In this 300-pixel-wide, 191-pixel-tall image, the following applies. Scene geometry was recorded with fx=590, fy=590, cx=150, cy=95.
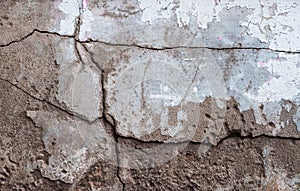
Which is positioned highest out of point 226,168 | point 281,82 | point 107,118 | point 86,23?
point 86,23

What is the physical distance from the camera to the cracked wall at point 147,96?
81.3 inches

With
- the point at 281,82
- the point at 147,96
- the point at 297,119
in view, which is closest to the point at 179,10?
the point at 147,96

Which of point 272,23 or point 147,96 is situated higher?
point 272,23

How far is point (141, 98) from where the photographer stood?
2096 mm

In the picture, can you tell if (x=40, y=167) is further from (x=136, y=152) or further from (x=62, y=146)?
(x=136, y=152)

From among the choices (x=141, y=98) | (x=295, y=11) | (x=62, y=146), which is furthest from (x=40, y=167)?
(x=295, y=11)

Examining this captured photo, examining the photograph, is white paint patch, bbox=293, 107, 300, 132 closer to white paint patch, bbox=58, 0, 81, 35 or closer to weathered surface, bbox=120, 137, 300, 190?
weathered surface, bbox=120, 137, 300, 190

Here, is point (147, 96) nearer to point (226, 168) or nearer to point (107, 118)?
point (107, 118)

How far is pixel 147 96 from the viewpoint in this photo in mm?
2098

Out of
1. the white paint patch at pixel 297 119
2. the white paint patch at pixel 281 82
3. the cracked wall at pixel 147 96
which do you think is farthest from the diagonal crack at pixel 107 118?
the white paint patch at pixel 297 119

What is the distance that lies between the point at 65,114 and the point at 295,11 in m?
0.92

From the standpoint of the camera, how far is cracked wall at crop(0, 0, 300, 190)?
2064 mm

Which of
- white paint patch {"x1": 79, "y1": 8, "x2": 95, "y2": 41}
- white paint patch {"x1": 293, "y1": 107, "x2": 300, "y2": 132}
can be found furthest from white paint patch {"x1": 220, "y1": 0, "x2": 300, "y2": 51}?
white paint patch {"x1": 79, "y1": 8, "x2": 95, "y2": 41}

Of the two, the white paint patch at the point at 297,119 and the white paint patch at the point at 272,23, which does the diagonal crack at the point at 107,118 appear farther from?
the white paint patch at the point at 297,119
